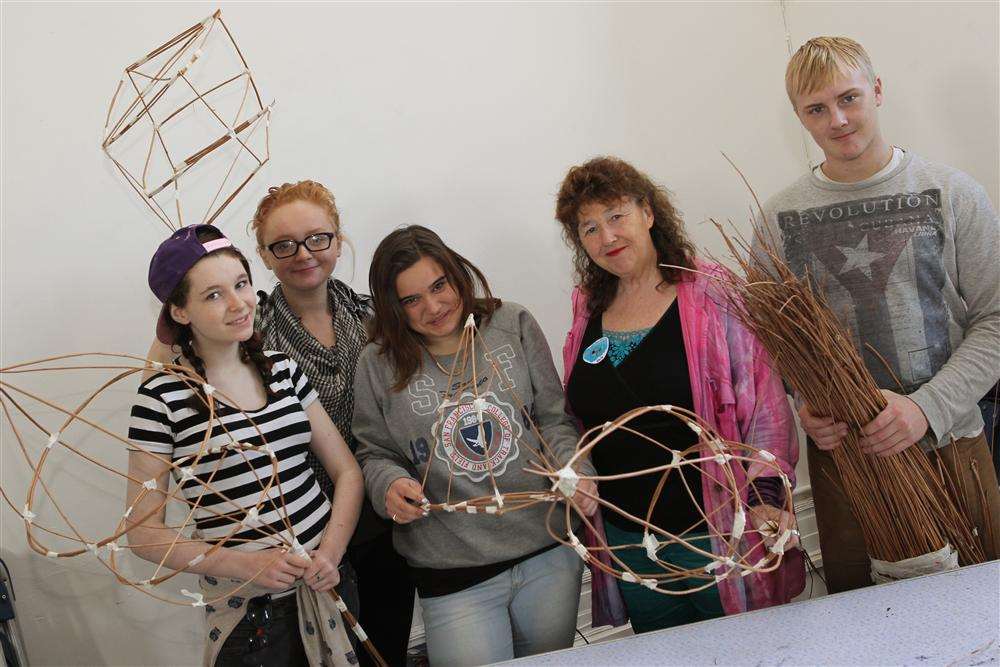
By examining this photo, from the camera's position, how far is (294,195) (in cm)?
175

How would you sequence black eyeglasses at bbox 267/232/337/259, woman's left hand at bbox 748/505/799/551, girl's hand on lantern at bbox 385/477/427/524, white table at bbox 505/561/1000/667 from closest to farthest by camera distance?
white table at bbox 505/561/1000/667, woman's left hand at bbox 748/505/799/551, girl's hand on lantern at bbox 385/477/427/524, black eyeglasses at bbox 267/232/337/259

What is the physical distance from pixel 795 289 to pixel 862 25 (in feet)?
3.77

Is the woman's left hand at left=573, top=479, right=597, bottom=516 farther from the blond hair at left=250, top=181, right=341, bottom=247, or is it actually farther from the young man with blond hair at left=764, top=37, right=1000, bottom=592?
the blond hair at left=250, top=181, right=341, bottom=247

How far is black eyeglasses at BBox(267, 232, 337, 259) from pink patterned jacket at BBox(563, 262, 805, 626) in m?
0.74

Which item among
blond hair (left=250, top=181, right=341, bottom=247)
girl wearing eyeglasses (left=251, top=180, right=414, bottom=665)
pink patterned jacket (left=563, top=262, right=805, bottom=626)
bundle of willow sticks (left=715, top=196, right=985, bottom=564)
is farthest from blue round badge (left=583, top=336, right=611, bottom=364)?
blond hair (left=250, top=181, right=341, bottom=247)

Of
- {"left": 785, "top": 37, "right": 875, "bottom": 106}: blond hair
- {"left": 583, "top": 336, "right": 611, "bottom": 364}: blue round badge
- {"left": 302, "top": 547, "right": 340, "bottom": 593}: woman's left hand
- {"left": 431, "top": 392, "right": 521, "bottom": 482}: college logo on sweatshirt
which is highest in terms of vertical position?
{"left": 785, "top": 37, "right": 875, "bottom": 106}: blond hair

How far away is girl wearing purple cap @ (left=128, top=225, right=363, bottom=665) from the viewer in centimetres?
148

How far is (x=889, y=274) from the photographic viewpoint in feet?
5.39

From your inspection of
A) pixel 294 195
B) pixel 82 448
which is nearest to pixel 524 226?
pixel 294 195

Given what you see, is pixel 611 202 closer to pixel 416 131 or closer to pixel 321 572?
pixel 416 131

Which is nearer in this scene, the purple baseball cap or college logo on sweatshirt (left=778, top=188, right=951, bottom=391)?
the purple baseball cap

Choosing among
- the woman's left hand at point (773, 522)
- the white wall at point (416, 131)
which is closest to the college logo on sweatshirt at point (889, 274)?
the woman's left hand at point (773, 522)

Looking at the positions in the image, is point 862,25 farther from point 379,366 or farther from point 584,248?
point 379,366

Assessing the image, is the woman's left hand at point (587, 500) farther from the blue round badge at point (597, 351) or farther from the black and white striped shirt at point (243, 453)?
the black and white striped shirt at point (243, 453)
